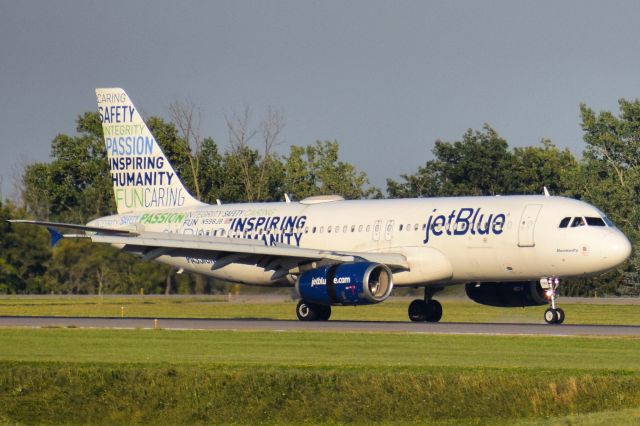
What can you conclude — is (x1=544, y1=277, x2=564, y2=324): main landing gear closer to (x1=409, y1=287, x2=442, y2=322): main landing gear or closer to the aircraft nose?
the aircraft nose

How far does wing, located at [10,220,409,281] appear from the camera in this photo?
42.6 m

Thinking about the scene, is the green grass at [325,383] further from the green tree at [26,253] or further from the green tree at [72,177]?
the green tree at [72,177]

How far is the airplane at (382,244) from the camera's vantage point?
40.2 m

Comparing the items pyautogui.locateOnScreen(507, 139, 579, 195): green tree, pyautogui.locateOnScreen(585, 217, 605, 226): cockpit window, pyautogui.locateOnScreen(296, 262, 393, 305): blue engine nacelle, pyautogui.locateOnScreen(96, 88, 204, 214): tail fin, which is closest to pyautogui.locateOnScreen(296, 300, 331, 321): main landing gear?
pyautogui.locateOnScreen(296, 262, 393, 305): blue engine nacelle

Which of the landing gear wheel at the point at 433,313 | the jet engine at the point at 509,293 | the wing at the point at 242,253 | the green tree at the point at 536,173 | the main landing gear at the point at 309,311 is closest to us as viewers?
the wing at the point at 242,253

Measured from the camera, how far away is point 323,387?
24.6m

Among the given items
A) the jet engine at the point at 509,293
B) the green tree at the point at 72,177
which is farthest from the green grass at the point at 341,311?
the green tree at the point at 72,177

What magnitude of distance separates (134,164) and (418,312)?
1442 centimetres

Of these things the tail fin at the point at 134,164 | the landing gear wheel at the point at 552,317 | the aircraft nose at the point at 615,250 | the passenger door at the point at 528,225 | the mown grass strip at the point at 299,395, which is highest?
the tail fin at the point at 134,164

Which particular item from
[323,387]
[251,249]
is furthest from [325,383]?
[251,249]

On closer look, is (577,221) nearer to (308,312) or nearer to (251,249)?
(308,312)

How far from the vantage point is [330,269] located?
41.5 meters

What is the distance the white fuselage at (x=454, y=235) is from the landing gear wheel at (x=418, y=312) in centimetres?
266

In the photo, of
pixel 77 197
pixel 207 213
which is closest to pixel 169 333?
pixel 207 213
